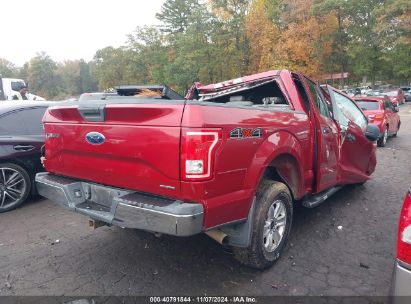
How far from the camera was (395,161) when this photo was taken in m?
8.09

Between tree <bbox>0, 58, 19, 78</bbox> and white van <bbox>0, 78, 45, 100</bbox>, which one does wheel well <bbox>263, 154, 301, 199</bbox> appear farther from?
tree <bbox>0, 58, 19, 78</bbox>

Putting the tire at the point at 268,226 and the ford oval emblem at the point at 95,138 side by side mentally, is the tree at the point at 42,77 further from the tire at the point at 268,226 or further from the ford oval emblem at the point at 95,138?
the tire at the point at 268,226

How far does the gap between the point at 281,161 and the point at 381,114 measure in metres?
8.56

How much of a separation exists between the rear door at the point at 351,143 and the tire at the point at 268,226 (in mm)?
1518

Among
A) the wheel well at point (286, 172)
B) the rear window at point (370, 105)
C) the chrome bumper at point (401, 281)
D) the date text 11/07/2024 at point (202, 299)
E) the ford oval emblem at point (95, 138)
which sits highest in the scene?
the ford oval emblem at point (95, 138)

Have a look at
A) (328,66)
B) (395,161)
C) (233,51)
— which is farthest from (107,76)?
(395,161)

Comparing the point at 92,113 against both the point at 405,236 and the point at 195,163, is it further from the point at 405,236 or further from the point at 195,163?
the point at 405,236

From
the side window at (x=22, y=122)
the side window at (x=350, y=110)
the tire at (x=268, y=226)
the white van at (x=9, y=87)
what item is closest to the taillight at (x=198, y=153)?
the tire at (x=268, y=226)

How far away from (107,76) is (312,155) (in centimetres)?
4787

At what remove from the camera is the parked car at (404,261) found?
1786 mm

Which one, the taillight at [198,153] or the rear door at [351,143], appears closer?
the taillight at [198,153]

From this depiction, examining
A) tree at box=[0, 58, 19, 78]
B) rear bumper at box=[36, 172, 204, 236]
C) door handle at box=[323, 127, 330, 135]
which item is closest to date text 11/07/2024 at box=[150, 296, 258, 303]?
rear bumper at box=[36, 172, 204, 236]

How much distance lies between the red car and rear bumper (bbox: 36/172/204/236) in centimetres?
916

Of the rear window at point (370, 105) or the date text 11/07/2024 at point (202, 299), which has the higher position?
the rear window at point (370, 105)
